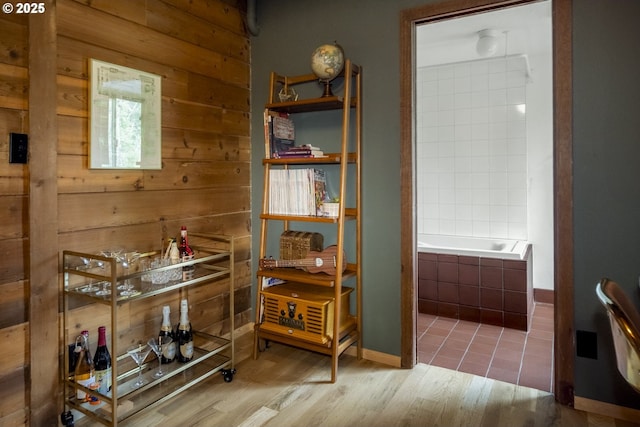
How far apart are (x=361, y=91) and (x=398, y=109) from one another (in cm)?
26

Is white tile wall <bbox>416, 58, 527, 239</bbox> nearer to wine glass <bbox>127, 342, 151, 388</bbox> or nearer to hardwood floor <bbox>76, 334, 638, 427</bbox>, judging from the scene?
hardwood floor <bbox>76, 334, 638, 427</bbox>

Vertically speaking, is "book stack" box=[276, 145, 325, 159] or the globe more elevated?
the globe

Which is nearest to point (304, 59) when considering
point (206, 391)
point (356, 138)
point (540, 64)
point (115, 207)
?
point (356, 138)

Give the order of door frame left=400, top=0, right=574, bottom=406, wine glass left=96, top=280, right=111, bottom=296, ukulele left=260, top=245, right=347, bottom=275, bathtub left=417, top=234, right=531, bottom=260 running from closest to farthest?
wine glass left=96, top=280, right=111, bottom=296, door frame left=400, top=0, right=574, bottom=406, ukulele left=260, top=245, right=347, bottom=275, bathtub left=417, top=234, right=531, bottom=260

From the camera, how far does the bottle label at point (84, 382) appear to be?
1872mm

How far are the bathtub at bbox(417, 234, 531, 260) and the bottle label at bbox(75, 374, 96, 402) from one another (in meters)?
2.53

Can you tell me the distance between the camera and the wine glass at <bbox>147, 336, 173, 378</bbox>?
83.7 inches

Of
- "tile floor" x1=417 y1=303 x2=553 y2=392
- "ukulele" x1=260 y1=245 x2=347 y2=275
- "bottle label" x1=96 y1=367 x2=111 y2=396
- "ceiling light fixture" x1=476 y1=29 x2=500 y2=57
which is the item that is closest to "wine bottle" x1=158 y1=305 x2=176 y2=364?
"bottle label" x1=96 y1=367 x2=111 y2=396

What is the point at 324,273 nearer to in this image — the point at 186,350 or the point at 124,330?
the point at 186,350

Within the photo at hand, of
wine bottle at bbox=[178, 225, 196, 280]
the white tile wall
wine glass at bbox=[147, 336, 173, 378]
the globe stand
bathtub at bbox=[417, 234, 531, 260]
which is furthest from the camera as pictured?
the white tile wall

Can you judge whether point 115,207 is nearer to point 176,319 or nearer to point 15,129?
point 15,129

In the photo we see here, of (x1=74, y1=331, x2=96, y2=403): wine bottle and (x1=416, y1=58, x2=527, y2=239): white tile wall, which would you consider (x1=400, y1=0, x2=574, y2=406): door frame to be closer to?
(x1=416, y1=58, x2=527, y2=239): white tile wall

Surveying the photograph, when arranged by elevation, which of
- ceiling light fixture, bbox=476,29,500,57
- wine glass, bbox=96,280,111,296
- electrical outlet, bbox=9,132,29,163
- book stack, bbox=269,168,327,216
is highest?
ceiling light fixture, bbox=476,29,500,57

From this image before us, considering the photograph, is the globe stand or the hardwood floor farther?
the globe stand
